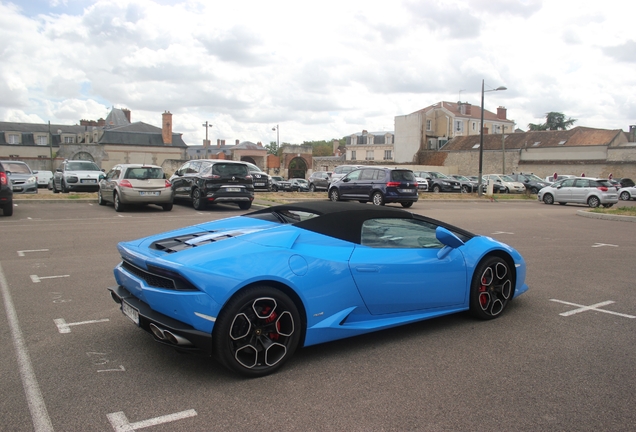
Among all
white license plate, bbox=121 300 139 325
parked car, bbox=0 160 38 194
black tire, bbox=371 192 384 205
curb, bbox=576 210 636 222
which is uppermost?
parked car, bbox=0 160 38 194

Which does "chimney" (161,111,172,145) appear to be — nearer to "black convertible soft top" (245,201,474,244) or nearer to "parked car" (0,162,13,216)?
"parked car" (0,162,13,216)

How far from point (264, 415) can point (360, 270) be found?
58.7 inches

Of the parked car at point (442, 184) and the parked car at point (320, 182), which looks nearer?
the parked car at point (442, 184)

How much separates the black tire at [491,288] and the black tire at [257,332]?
211cm

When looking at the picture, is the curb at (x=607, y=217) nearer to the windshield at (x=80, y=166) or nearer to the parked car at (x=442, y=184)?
the parked car at (x=442, y=184)

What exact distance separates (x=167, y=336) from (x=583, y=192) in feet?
91.4

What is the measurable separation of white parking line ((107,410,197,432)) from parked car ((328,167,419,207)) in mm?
18516

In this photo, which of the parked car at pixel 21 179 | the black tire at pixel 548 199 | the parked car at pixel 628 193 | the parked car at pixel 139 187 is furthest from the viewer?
the parked car at pixel 628 193

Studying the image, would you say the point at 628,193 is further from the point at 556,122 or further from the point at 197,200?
the point at 556,122

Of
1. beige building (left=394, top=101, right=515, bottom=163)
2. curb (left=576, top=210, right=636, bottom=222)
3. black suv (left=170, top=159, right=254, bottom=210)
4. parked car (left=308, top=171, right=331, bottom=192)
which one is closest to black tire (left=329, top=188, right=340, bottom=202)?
black suv (left=170, top=159, right=254, bottom=210)

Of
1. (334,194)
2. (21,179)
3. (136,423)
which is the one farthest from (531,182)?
(136,423)

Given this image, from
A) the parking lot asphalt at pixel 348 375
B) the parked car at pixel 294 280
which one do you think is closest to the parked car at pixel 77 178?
the parking lot asphalt at pixel 348 375

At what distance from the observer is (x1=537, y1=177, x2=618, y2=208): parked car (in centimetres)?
2638

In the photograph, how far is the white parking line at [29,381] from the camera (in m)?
3.14
